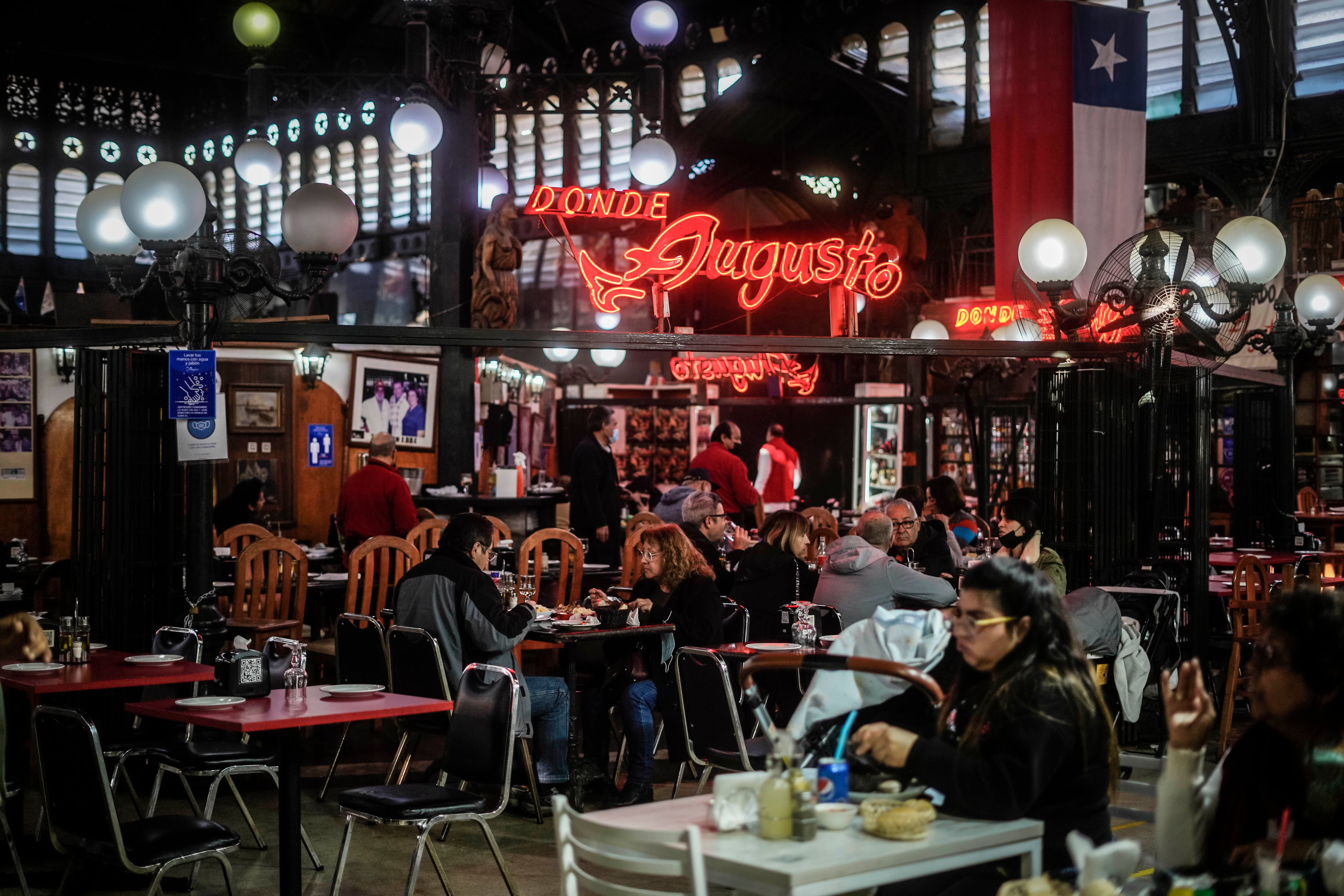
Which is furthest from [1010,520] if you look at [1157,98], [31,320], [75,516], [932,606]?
[31,320]

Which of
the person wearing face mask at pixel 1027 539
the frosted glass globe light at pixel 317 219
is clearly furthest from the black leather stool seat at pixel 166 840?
the person wearing face mask at pixel 1027 539

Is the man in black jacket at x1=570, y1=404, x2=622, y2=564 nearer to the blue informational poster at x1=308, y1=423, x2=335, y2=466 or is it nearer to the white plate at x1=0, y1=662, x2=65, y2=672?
the blue informational poster at x1=308, y1=423, x2=335, y2=466

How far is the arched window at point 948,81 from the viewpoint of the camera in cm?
1598

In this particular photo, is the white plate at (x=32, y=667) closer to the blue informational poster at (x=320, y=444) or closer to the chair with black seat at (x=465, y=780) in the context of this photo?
the chair with black seat at (x=465, y=780)

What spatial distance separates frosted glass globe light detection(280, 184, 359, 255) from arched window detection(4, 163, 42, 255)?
1743cm

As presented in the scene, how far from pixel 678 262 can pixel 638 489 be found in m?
5.92

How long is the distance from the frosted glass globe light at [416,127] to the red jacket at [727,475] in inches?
150

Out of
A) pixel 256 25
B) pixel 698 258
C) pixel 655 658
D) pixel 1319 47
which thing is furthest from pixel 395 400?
pixel 1319 47

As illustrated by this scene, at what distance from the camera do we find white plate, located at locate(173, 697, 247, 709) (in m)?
4.65

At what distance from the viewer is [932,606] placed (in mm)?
6785

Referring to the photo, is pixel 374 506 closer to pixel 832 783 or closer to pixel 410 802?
pixel 410 802

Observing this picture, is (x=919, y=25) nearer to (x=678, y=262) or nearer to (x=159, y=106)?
(x=678, y=262)

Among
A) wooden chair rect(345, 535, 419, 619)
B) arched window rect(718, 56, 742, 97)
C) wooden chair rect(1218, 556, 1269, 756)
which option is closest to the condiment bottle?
wooden chair rect(345, 535, 419, 619)

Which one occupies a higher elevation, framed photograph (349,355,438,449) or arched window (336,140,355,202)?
arched window (336,140,355,202)
